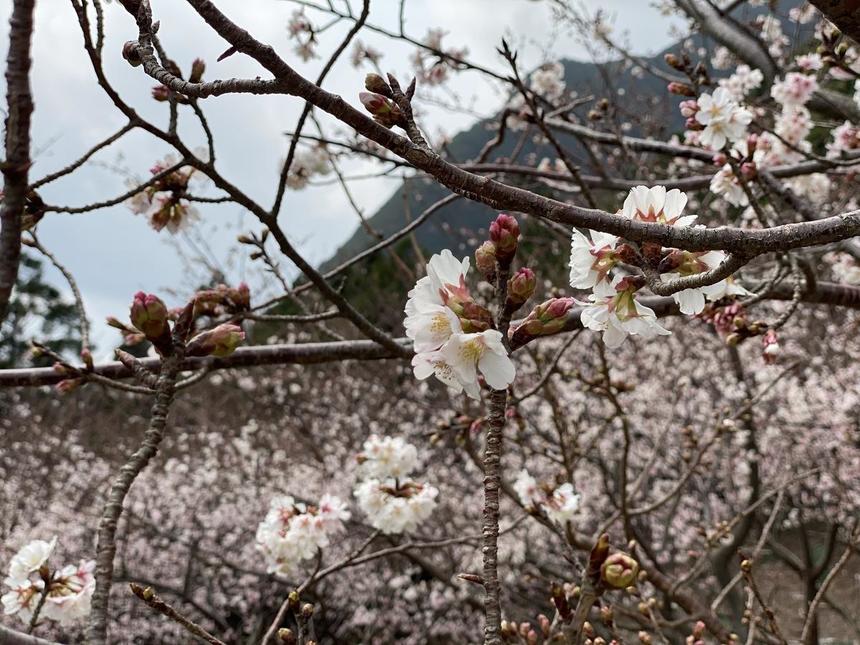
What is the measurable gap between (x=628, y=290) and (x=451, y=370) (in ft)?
1.08

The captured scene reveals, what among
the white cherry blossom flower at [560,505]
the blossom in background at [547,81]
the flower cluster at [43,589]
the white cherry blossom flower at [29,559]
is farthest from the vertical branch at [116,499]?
the blossom in background at [547,81]

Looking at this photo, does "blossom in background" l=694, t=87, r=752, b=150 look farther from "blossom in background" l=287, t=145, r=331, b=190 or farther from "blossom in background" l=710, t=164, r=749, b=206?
"blossom in background" l=287, t=145, r=331, b=190

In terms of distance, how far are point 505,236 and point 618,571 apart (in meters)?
0.55

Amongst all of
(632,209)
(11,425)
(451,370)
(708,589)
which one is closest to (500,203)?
(451,370)

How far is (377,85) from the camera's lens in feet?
3.05

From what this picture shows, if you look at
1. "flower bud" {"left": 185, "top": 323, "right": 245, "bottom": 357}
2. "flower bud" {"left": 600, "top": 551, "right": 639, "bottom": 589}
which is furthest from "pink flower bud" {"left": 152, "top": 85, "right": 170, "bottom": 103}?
"flower bud" {"left": 600, "top": 551, "right": 639, "bottom": 589}

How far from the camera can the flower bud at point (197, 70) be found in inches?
68.2

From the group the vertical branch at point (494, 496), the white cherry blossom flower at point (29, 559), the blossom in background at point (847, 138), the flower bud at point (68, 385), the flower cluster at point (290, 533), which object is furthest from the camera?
the blossom in background at point (847, 138)

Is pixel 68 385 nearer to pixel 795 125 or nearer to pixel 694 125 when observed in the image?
pixel 694 125

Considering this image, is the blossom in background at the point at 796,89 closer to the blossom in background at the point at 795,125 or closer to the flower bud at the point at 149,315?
the blossom in background at the point at 795,125

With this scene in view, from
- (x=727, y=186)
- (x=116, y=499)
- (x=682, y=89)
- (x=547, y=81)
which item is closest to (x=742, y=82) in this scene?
(x=682, y=89)

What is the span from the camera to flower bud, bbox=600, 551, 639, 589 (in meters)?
0.96

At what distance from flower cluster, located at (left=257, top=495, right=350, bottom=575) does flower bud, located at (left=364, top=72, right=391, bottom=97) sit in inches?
75.8

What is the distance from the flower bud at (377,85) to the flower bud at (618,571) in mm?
807
